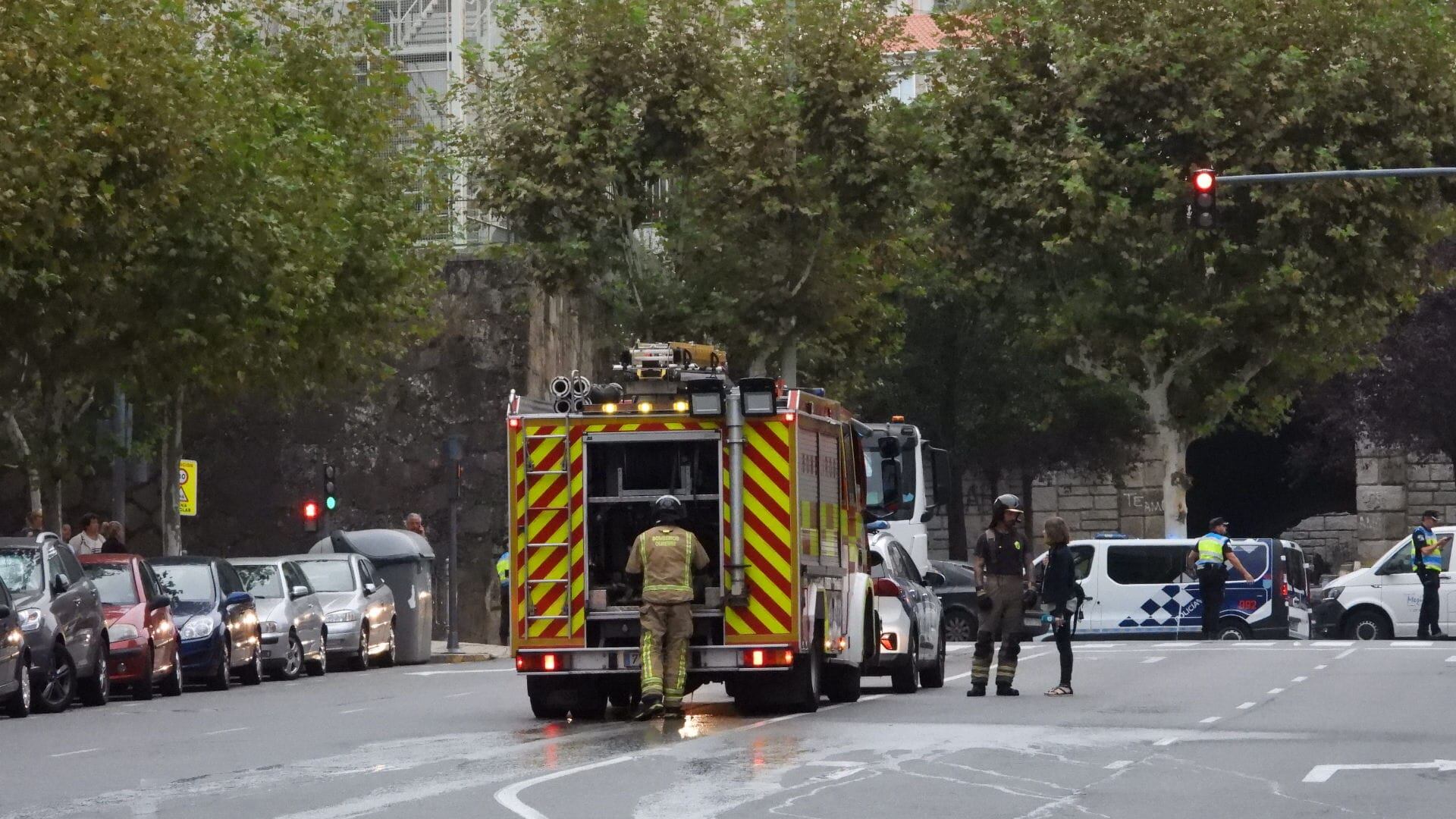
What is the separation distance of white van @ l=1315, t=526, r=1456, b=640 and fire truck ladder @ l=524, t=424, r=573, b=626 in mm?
18428

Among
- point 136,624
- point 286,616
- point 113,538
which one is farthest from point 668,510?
point 113,538

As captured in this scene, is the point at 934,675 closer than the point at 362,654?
Yes

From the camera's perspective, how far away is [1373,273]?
40.6 m

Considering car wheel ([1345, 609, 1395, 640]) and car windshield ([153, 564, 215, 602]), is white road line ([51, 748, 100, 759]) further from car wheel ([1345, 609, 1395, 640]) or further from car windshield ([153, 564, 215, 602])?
car wheel ([1345, 609, 1395, 640])

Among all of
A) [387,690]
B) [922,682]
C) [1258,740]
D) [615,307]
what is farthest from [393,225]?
[1258,740]

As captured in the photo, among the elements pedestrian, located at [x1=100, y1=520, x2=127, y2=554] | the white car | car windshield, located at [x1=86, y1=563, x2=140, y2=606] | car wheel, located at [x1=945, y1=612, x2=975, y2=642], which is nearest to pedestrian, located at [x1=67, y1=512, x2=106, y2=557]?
pedestrian, located at [x1=100, y1=520, x2=127, y2=554]

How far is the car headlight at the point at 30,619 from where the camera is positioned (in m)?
21.9

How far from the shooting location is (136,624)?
25016mm

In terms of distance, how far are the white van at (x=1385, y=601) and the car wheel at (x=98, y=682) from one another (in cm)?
1801

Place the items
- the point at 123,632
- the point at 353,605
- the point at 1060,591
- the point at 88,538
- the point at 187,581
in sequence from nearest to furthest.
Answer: the point at 1060,591
the point at 123,632
the point at 187,581
the point at 88,538
the point at 353,605

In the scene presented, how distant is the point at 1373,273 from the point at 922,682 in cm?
1886

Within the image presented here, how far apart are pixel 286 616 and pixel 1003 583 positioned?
11.9 m

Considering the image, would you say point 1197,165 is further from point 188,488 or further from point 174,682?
point 174,682

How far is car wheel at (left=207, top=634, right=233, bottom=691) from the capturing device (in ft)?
89.7
